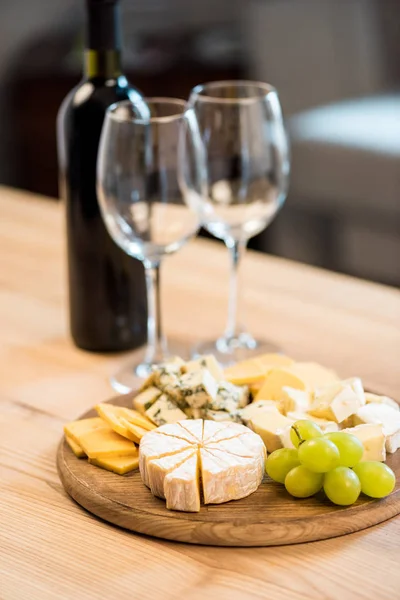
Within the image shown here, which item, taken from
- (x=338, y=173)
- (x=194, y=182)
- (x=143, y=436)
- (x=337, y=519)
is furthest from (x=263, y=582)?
(x=338, y=173)

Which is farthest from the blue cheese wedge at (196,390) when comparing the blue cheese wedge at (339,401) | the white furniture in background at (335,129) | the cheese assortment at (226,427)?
the white furniture in background at (335,129)

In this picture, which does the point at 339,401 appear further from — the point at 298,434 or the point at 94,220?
the point at 94,220

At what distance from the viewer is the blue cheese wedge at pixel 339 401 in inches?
36.4

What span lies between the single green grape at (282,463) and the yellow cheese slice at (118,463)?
0.13 m

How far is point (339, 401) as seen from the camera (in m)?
0.93

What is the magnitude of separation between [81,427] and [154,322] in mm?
263

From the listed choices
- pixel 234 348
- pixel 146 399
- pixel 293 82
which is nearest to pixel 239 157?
pixel 234 348

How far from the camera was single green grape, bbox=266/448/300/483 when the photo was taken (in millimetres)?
858

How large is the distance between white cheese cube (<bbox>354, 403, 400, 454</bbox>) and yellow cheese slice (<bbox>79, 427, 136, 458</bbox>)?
0.22 m

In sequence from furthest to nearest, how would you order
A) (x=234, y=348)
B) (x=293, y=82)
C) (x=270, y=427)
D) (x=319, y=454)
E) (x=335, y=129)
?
(x=293, y=82) → (x=335, y=129) → (x=234, y=348) → (x=270, y=427) → (x=319, y=454)

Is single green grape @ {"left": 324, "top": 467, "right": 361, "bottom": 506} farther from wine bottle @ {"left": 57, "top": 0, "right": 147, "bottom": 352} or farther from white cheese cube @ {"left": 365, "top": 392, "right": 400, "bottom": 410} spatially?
wine bottle @ {"left": 57, "top": 0, "right": 147, "bottom": 352}

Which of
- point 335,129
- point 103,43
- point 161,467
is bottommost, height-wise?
point 335,129

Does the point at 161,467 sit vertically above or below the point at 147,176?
below

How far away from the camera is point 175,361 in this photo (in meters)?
1.03
